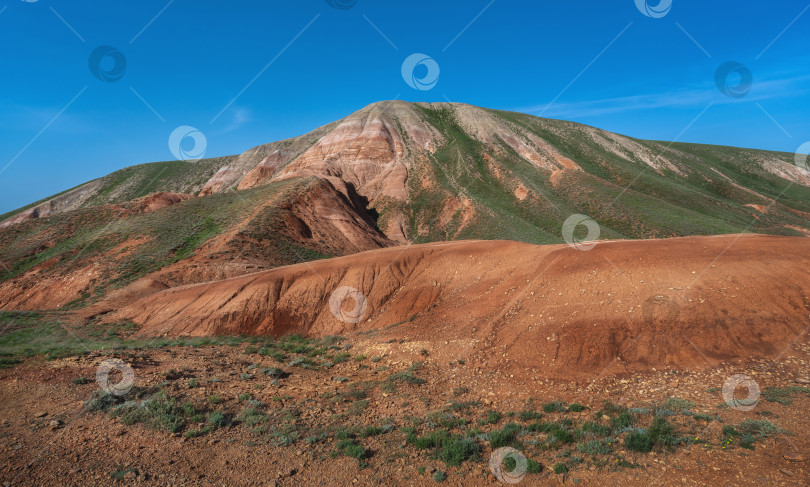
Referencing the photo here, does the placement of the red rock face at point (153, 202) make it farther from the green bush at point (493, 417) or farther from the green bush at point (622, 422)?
the green bush at point (622, 422)

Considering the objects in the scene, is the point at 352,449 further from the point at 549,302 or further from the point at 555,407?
the point at 549,302

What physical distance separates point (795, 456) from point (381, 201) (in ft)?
196

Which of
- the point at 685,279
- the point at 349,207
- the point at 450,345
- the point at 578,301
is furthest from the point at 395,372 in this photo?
the point at 349,207

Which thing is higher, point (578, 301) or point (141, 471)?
point (578, 301)

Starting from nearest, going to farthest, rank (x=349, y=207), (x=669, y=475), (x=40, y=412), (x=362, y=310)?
(x=669, y=475), (x=40, y=412), (x=362, y=310), (x=349, y=207)

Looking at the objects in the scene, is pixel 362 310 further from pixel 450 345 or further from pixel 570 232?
pixel 570 232

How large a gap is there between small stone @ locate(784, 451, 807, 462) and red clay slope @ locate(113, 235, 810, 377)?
4.34 m

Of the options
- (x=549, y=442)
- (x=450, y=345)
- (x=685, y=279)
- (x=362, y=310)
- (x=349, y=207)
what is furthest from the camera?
(x=349, y=207)

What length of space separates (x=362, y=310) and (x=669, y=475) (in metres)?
15.8

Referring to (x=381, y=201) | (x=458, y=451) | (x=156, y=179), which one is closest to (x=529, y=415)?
(x=458, y=451)

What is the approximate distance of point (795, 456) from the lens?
7.00 metres

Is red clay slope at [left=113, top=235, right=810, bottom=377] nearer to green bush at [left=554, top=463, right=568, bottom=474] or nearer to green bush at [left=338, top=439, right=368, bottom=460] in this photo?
green bush at [left=554, top=463, right=568, bottom=474]

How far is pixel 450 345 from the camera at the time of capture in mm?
15227

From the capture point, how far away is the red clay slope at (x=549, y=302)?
474 inches
